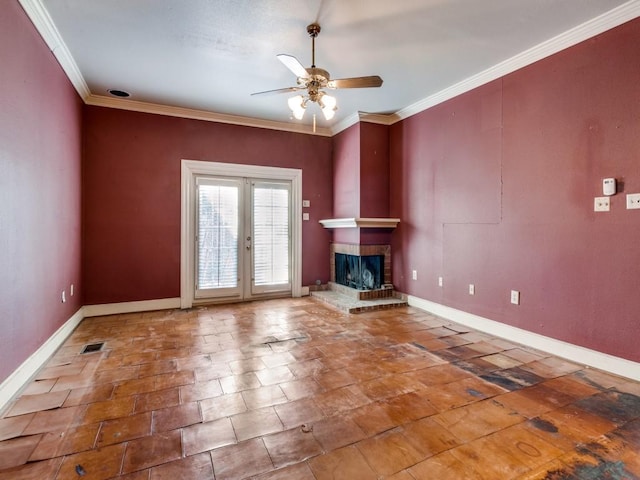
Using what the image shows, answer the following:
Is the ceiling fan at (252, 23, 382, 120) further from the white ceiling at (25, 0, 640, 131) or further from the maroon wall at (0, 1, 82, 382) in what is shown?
the maroon wall at (0, 1, 82, 382)

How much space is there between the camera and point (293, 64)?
8.27 feet

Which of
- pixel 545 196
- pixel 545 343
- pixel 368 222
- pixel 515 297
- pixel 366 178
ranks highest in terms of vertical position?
pixel 366 178

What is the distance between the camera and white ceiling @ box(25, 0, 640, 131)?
2.52 m

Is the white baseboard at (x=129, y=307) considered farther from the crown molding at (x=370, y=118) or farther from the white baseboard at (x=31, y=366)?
the crown molding at (x=370, y=118)

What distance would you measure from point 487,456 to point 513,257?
2260 mm

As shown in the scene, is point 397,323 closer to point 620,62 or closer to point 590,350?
point 590,350

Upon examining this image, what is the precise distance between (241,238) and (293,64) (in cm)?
306

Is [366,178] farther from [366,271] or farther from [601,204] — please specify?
[601,204]

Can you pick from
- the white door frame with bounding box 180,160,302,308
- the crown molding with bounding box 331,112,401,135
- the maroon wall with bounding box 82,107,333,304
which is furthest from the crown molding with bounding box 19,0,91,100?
the crown molding with bounding box 331,112,401,135

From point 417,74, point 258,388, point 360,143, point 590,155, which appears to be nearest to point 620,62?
point 590,155

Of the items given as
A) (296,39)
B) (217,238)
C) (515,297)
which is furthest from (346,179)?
(515,297)

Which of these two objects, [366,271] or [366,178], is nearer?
[366,178]

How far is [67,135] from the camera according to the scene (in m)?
3.51

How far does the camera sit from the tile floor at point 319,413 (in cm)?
160
